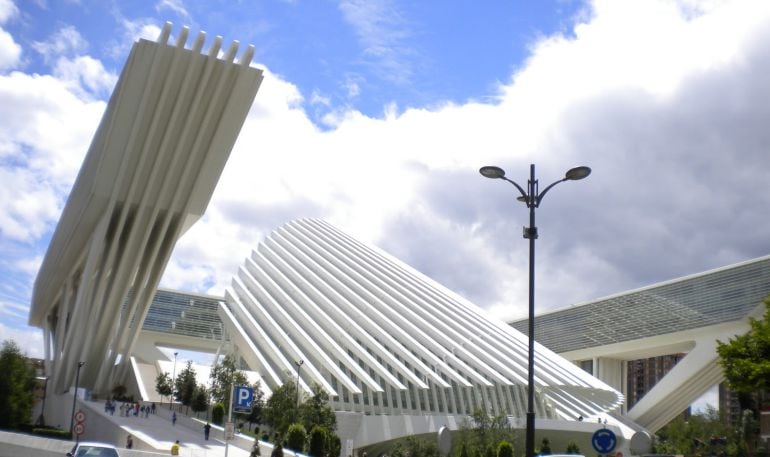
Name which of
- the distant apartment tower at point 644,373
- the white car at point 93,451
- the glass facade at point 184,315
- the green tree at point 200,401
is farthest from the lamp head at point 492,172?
the distant apartment tower at point 644,373

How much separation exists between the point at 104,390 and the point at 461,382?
20.6 metres

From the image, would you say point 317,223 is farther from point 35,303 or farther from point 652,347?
point 652,347

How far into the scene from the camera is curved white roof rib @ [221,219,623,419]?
43281 mm

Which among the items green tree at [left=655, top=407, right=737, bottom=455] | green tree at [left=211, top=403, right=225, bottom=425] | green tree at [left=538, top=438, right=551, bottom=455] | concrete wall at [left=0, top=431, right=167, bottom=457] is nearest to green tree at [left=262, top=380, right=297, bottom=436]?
green tree at [left=211, top=403, right=225, bottom=425]

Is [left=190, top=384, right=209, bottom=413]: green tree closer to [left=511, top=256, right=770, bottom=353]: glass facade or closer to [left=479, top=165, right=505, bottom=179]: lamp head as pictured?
[left=511, top=256, right=770, bottom=353]: glass facade

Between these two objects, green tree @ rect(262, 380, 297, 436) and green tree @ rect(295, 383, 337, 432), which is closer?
green tree @ rect(295, 383, 337, 432)

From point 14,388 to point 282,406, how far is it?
1369cm

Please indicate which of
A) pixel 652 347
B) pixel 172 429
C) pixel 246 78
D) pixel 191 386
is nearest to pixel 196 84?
pixel 246 78

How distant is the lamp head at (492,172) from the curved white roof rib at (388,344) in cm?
2859

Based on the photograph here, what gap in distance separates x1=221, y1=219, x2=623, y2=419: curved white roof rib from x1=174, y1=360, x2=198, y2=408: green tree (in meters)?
4.04

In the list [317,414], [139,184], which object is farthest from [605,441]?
[139,184]

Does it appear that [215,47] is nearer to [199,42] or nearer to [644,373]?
[199,42]

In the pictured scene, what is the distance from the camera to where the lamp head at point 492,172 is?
47.4ft

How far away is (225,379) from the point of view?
4725 centimetres
